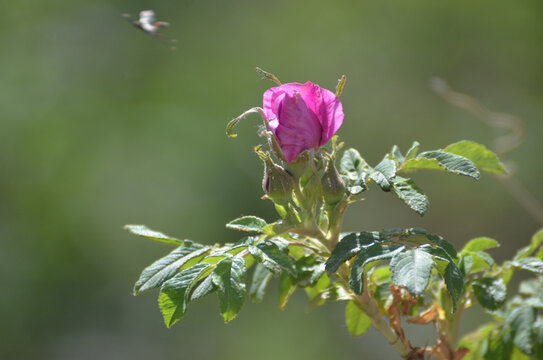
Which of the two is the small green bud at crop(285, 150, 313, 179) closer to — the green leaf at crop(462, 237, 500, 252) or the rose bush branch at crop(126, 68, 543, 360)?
the rose bush branch at crop(126, 68, 543, 360)

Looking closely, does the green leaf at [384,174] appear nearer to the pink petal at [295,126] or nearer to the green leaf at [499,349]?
the pink petal at [295,126]

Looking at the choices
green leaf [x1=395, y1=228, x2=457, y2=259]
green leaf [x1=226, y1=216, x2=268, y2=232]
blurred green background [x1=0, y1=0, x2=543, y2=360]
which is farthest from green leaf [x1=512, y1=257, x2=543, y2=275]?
blurred green background [x1=0, y1=0, x2=543, y2=360]

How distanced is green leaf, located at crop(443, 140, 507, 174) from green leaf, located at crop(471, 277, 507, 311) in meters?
0.14

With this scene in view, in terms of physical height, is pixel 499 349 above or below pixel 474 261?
below

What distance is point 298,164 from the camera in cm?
71

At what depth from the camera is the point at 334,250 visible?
0.65 m

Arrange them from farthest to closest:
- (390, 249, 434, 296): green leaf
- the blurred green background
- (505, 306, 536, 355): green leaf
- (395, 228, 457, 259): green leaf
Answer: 1. the blurred green background
2. (505, 306, 536, 355): green leaf
3. (395, 228, 457, 259): green leaf
4. (390, 249, 434, 296): green leaf

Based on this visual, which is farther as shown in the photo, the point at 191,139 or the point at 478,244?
the point at 191,139

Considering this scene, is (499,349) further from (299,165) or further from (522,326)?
(299,165)

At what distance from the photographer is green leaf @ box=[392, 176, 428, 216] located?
633 millimetres

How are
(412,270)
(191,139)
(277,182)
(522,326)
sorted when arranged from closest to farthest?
(412,270), (277,182), (522,326), (191,139)

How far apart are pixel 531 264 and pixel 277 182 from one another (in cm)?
33

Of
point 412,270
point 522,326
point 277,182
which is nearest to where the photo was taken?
point 412,270

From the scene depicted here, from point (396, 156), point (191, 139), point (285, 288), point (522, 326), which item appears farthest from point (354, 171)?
point (191, 139)
